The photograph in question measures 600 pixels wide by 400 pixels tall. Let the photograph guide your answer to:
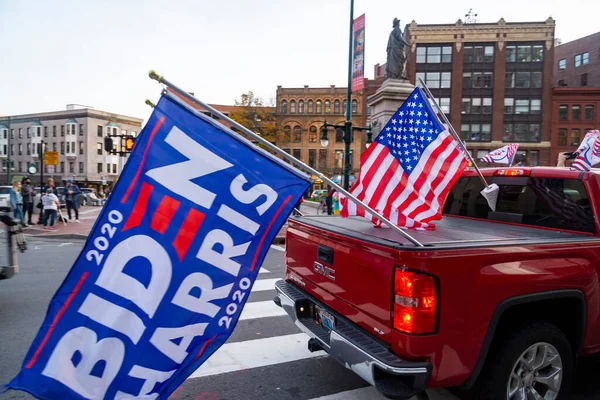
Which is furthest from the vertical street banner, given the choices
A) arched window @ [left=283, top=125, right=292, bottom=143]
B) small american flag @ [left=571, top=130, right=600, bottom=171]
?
arched window @ [left=283, top=125, right=292, bottom=143]

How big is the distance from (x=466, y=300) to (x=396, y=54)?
16.6 meters

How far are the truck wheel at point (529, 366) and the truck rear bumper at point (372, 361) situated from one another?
0.62m

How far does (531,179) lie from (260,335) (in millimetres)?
3456

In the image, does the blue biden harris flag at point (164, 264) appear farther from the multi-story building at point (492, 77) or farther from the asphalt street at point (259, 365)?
the multi-story building at point (492, 77)

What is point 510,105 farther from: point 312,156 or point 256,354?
point 256,354

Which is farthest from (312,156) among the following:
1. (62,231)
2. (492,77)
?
(62,231)

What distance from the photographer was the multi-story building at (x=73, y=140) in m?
57.3

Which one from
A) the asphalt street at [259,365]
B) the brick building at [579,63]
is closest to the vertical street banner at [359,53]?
the asphalt street at [259,365]

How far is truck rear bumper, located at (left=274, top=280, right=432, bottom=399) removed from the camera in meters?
2.44

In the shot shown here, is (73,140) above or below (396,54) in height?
below

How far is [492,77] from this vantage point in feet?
167

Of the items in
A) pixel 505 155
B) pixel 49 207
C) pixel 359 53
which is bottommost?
pixel 49 207

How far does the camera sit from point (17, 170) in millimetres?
64188

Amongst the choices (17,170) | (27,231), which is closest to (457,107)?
(27,231)
